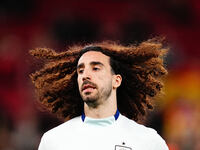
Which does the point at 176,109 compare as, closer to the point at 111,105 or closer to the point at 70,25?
the point at 70,25

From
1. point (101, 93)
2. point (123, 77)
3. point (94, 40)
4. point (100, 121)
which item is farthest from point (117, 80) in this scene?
point (94, 40)

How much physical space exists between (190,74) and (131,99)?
5.94 meters

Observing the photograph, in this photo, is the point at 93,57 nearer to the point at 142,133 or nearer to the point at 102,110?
the point at 102,110

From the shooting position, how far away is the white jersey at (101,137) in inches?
175

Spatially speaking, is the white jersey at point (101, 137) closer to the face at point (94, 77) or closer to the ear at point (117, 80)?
the face at point (94, 77)

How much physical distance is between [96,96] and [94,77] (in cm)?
15

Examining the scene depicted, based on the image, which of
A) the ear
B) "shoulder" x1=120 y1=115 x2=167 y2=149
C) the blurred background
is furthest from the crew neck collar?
the blurred background

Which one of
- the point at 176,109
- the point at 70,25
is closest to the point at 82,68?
the point at 176,109

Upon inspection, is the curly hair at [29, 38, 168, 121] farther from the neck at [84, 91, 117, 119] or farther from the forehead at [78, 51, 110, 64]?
the neck at [84, 91, 117, 119]

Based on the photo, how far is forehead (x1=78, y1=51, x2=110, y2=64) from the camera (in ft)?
15.5

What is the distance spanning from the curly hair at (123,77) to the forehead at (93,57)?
205 millimetres

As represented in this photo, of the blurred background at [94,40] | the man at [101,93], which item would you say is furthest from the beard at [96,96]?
the blurred background at [94,40]

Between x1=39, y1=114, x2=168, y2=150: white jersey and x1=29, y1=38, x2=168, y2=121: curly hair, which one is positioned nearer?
x1=39, y1=114, x2=168, y2=150: white jersey

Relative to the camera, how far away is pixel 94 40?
34.9 ft
